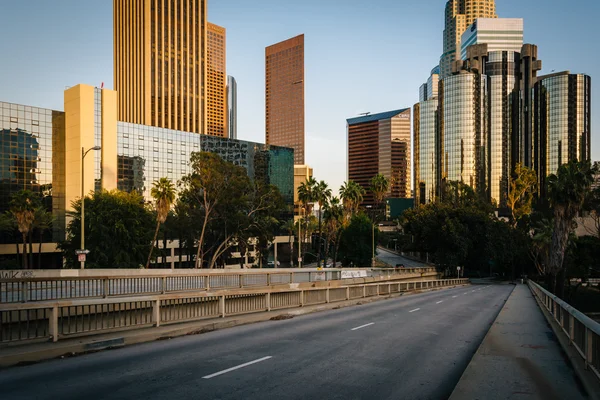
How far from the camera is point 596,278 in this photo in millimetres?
93750

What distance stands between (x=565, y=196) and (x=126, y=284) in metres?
46.6

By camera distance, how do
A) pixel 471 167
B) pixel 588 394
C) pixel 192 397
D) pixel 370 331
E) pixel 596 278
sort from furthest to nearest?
pixel 471 167 < pixel 596 278 < pixel 370 331 < pixel 192 397 < pixel 588 394

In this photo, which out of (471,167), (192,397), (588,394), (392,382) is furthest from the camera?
(471,167)

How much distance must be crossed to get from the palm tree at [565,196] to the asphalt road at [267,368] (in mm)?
40730

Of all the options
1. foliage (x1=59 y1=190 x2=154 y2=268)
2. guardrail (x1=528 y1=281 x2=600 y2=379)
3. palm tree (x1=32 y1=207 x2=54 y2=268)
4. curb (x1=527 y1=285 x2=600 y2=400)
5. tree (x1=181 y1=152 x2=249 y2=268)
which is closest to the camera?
curb (x1=527 y1=285 x2=600 y2=400)

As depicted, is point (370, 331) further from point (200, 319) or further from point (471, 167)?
point (471, 167)

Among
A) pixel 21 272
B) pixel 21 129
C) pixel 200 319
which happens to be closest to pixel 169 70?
pixel 21 129

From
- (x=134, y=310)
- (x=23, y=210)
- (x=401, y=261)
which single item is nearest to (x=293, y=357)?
(x=134, y=310)

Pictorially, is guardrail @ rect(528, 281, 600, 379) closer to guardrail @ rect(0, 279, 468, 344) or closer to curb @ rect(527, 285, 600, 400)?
curb @ rect(527, 285, 600, 400)

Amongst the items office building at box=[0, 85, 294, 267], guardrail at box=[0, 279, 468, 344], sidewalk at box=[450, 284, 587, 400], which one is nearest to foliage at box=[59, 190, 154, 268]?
office building at box=[0, 85, 294, 267]

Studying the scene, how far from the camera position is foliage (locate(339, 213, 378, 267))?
99.3 m

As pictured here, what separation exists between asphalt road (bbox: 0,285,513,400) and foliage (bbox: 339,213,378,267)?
275 ft

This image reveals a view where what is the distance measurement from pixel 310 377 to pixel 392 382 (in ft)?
5.24

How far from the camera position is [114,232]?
178 ft
